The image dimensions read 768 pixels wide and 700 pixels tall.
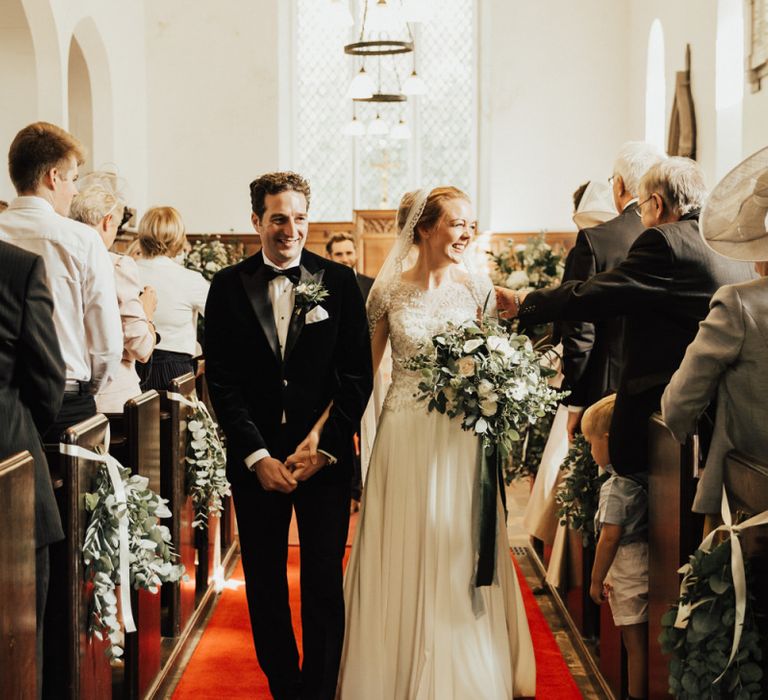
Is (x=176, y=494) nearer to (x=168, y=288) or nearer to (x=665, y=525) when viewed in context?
(x=168, y=288)

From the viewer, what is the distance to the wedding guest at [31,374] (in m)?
2.53

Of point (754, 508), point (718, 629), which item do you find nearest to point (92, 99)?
point (754, 508)

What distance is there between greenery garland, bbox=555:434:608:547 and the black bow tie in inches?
50.5

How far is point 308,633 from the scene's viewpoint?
11.2 feet

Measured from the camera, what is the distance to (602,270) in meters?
4.27

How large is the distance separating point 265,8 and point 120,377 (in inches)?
377

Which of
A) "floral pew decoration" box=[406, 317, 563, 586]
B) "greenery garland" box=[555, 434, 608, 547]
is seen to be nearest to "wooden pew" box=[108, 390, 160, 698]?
"floral pew decoration" box=[406, 317, 563, 586]

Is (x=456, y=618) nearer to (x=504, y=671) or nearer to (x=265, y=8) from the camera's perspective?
(x=504, y=671)

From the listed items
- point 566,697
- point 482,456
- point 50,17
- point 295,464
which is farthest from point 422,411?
point 50,17

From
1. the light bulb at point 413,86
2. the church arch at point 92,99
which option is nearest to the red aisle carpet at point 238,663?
the light bulb at point 413,86

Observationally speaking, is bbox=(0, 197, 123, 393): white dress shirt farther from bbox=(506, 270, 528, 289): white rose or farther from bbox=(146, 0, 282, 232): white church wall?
bbox=(146, 0, 282, 232): white church wall

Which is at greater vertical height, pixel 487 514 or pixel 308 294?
pixel 308 294

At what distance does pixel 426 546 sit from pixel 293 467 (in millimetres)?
583

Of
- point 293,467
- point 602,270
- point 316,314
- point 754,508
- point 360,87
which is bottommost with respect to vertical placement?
point 293,467
